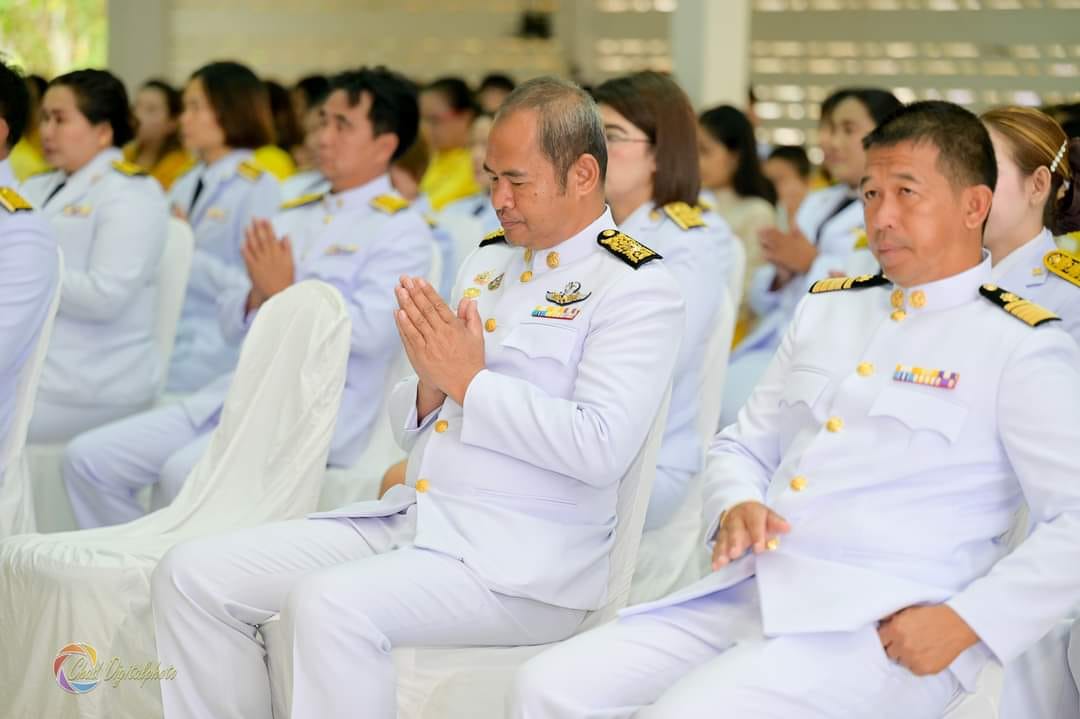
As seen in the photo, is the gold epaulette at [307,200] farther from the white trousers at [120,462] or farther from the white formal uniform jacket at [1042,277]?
the white formal uniform jacket at [1042,277]

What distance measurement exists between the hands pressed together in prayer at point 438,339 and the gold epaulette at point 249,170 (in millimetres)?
2454

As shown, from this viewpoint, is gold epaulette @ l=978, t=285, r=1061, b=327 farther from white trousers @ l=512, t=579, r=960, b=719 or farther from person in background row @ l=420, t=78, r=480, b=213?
person in background row @ l=420, t=78, r=480, b=213

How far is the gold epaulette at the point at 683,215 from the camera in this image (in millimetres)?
3248

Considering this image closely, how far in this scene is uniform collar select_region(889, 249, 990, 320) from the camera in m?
2.04

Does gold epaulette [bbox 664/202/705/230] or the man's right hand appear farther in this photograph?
gold epaulette [bbox 664/202/705/230]

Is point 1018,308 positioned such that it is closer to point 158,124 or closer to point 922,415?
point 922,415

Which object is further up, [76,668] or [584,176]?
[584,176]

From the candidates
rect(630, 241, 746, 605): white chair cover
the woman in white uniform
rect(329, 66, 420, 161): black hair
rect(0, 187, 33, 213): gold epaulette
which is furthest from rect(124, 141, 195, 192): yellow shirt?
rect(630, 241, 746, 605): white chair cover

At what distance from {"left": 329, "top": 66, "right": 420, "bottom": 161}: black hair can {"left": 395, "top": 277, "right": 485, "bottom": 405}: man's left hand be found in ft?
5.09

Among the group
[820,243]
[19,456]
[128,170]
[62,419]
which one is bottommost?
[62,419]

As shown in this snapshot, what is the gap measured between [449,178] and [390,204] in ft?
9.23

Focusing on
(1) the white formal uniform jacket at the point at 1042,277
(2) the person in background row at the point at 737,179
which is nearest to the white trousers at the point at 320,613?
(1) the white formal uniform jacket at the point at 1042,277

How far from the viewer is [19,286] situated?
113 inches

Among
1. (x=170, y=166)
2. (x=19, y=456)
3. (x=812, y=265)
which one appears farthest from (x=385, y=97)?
(x=170, y=166)
